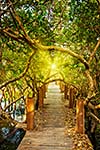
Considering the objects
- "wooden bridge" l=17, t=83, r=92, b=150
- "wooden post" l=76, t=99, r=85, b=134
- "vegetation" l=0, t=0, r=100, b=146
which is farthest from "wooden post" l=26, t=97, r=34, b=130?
"wooden post" l=76, t=99, r=85, b=134

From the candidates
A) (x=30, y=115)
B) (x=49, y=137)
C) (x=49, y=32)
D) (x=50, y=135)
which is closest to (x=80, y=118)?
(x=50, y=135)

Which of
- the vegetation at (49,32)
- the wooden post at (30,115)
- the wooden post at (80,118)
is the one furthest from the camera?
the wooden post at (30,115)

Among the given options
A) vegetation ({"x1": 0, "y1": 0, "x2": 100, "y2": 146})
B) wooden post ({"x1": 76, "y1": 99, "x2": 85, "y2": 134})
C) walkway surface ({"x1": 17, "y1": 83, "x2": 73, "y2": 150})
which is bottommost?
walkway surface ({"x1": 17, "y1": 83, "x2": 73, "y2": 150})

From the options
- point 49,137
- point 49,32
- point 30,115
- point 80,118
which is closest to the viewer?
point 49,137

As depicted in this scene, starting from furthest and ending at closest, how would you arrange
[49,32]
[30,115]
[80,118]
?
[30,115] < [80,118] < [49,32]

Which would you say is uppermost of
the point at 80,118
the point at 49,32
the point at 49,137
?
the point at 49,32

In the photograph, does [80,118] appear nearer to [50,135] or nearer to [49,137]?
[50,135]

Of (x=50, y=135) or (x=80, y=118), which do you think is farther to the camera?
(x=80, y=118)

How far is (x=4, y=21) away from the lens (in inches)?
390

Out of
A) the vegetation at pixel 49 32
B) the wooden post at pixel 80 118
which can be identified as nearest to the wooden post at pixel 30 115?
the vegetation at pixel 49 32

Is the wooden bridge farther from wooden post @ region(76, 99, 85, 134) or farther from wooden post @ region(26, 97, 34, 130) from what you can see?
wooden post @ region(76, 99, 85, 134)

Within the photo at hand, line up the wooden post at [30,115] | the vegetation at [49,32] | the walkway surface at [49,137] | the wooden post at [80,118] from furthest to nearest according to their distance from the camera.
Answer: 1. the wooden post at [30,115]
2. the wooden post at [80,118]
3. the walkway surface at [49,137]
4. the vegetation at [49,32]

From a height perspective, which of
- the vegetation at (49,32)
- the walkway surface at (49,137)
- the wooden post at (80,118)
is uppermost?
the vegetation at (49,32)

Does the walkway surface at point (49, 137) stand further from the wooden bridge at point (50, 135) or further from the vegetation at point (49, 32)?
the vegetation at point (49, 32)
